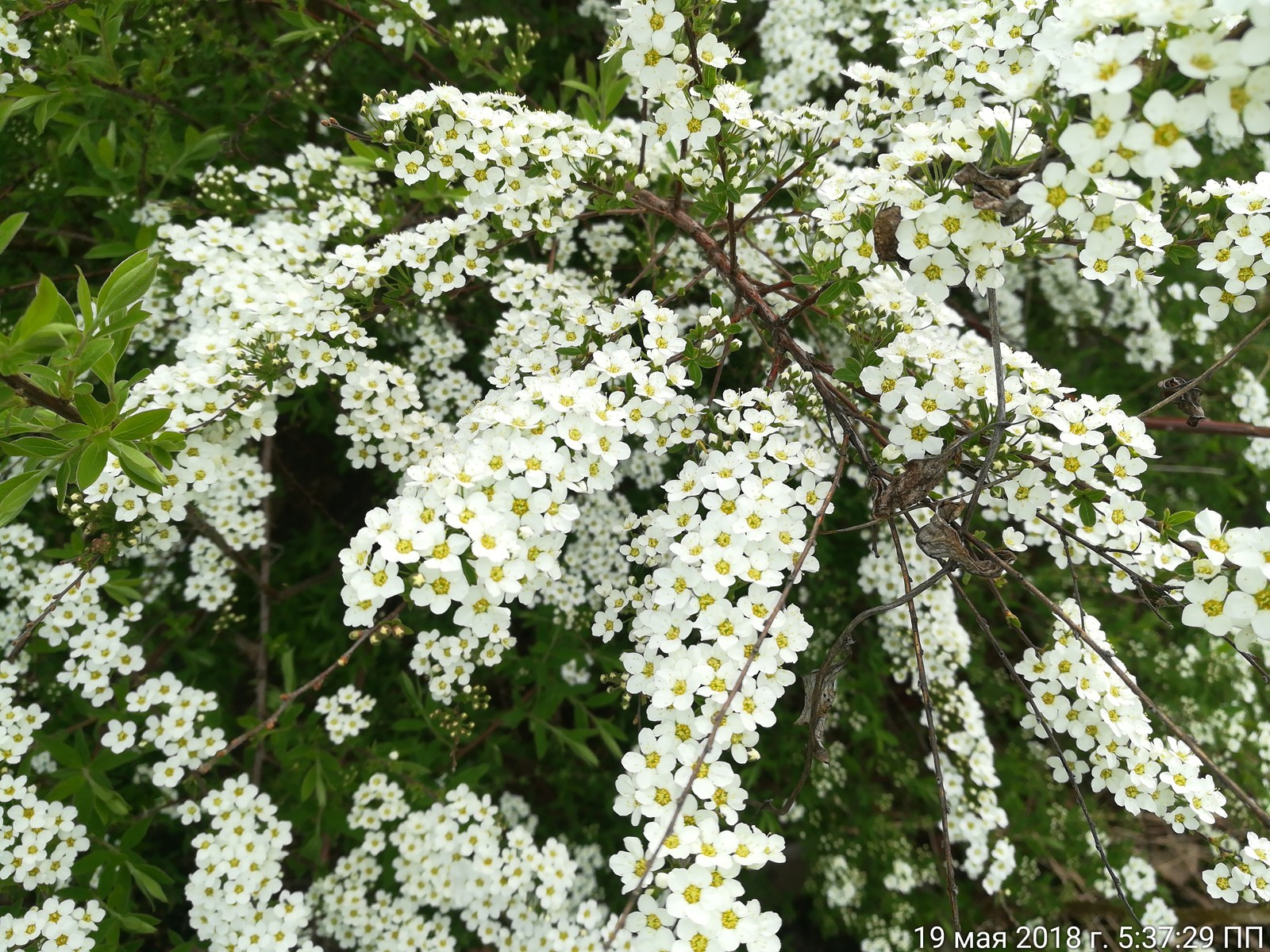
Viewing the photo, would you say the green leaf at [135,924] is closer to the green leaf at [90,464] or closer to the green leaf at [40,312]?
the green leaf at [90,464]

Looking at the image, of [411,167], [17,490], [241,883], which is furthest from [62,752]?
[411,167]

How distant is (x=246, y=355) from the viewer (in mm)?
2578

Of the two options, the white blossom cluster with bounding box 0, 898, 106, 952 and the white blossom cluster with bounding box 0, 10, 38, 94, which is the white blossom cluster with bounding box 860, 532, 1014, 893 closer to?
the white blossom cluster with bounding box 0, 898, 106, 952

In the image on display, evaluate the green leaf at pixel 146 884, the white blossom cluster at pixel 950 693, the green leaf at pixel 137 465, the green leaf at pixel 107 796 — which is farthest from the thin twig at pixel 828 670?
the green leaf at pixel 107 796

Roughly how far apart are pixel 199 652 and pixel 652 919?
2605 millimetres

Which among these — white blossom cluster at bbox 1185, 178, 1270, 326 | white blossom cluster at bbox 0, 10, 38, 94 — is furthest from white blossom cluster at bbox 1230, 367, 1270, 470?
white blossom cluster at bbox 0, 10, 38, 94

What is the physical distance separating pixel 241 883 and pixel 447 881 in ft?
2.59

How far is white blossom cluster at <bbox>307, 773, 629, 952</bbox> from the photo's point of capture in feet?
9.58

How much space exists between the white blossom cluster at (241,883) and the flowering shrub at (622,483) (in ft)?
0.06

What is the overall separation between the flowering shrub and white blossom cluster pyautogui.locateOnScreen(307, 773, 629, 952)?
0.02 meters

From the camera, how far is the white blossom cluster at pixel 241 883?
260 cm

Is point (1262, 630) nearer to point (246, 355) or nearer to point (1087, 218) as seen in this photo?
point (1087, 218)

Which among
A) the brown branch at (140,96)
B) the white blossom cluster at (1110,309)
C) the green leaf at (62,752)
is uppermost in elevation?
the white blossom cluster at (1110,309)

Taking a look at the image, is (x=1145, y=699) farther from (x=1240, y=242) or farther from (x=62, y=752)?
(x=62, y=752)
